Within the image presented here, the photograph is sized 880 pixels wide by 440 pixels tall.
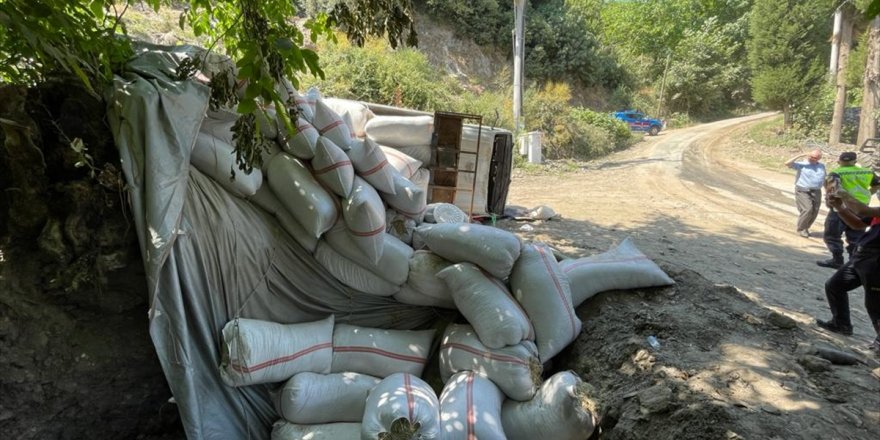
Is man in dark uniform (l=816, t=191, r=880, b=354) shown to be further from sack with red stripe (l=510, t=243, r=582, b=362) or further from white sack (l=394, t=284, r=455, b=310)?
white sack (l=394, t=284, r=455, b=310)

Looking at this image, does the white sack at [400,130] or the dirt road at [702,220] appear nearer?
the dirt road at [702,220]

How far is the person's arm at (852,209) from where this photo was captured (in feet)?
9.68

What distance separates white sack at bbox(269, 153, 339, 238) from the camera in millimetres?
2598

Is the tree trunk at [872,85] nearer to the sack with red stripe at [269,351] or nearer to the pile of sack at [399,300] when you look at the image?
the pile of sack at [399,300]

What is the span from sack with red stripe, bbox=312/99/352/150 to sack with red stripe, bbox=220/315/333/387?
1.19 metres

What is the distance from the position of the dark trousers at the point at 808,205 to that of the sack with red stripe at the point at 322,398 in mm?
7051

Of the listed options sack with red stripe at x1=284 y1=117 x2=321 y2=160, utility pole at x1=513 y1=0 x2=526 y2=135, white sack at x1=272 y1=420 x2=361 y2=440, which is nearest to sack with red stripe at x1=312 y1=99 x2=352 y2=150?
sack with red stripe at x1=284 y1=117 x2=321 y2=160

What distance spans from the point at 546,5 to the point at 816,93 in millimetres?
11398

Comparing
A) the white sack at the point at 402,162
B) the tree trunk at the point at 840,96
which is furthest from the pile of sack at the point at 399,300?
the tree trunk at the point at 840,96

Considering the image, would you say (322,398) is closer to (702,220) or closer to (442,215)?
(442,215)

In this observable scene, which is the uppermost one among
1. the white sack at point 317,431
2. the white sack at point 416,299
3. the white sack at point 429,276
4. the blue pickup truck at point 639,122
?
the blue pickup truck at point 639,122

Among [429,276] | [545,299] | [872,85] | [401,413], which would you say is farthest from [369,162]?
[872,85]

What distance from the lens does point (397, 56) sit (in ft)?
44.0

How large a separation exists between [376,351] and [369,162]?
1182mm
